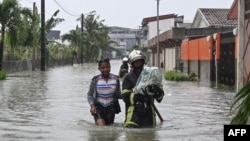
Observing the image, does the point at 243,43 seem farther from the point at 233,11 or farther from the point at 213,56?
the point at 213,56

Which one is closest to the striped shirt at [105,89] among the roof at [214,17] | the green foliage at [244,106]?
the green foliage at [244,106]

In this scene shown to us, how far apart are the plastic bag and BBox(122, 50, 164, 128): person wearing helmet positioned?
0.07 meters

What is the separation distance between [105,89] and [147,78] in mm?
1055

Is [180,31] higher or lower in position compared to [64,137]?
higher

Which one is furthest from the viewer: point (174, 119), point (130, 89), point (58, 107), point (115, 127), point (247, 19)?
point (247, 19)

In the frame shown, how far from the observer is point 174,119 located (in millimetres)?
10781

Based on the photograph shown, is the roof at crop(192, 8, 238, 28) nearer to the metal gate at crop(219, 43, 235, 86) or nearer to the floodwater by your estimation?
the metal gate at crop(219, 43, 235, 86)

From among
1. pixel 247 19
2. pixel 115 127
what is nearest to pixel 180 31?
pixel 247 19

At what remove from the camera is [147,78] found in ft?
24.0

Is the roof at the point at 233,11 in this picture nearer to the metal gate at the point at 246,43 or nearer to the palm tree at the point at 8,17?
the metal gate at the point at 246,43

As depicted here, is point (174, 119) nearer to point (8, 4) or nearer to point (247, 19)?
point (247, 19)

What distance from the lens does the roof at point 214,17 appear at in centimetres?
3859

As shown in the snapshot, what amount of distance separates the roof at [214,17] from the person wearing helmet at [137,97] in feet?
102

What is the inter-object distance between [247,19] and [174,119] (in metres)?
5.70
